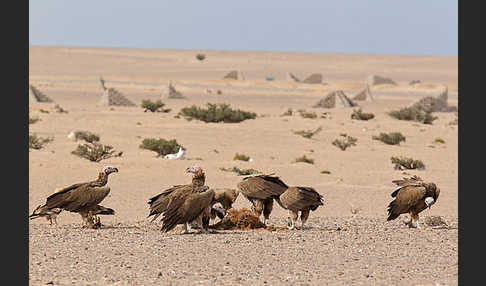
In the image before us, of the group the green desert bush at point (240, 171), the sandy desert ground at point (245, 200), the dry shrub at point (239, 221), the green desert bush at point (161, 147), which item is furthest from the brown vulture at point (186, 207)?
the green desert bush at point (161, 147)

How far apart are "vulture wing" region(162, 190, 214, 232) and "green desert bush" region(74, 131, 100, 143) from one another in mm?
17201

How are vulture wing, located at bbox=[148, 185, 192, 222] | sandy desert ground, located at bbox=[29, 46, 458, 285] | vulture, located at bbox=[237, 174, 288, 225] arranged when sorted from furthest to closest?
1. vulture, located at bbox=[237, 174, 288, 225]
2. vulture wing, located at bbox=[148, 185, 192, 222]
3. sandy desert ground, located at bbox=[29, 46, 458, 285]

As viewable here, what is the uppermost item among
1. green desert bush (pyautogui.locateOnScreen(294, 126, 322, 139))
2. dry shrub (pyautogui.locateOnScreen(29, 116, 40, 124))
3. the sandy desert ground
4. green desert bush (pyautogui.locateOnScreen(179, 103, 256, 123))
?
green desert bush (pyautogui.locateOnScreen(179, 103, 256, 123))

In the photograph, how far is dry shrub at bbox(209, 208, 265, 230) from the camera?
490 inches

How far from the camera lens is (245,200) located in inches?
712

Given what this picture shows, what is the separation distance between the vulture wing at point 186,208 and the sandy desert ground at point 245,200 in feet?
0.66

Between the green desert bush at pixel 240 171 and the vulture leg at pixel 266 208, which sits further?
the green desert bush at pixel 240 171

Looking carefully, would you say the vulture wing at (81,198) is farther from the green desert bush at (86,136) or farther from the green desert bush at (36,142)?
the green desert bush at (86,136)

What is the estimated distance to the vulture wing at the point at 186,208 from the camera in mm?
11508

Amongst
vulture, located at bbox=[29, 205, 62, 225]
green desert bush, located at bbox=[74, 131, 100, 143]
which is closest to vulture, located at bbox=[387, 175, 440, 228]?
vulture, located at bbox=[29, 205, 62, 225]

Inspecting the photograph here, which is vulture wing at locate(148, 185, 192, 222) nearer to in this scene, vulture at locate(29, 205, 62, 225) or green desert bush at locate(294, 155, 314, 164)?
vulture at locate(29, 205, 62, 225)

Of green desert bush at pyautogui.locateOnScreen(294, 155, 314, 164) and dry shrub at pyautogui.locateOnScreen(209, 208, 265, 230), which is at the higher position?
green desert bush at pyautogui.locateOnScreen(294, 155, 314, 164)

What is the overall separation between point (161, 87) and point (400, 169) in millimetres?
42943

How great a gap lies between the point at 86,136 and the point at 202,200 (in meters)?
18.0
